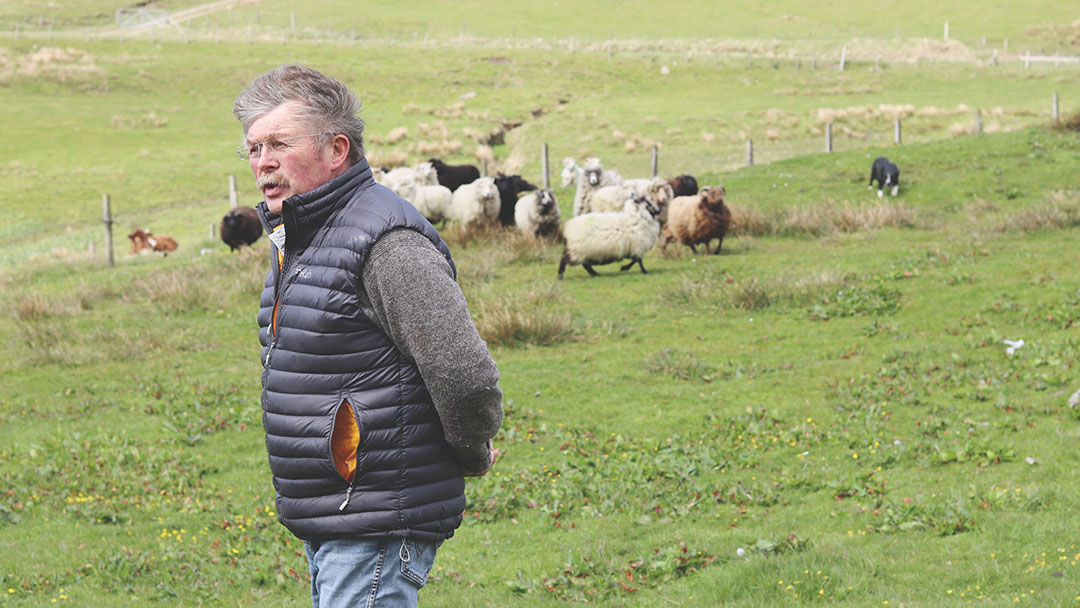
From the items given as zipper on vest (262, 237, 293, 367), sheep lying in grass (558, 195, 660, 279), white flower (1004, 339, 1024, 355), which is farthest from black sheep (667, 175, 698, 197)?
zipper on vest (262, 237, 293, 367)

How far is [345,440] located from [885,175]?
22.7 metres

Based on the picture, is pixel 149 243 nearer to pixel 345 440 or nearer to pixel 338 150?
pixel 338 150

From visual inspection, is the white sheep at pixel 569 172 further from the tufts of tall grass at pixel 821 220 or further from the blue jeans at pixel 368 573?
the blue jeans at pixel 368 573

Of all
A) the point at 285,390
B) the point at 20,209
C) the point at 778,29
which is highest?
the point at 778,29

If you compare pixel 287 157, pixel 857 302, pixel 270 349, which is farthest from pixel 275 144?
pixel 857 302

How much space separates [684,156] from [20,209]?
23179 mm

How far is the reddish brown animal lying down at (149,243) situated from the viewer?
25.8 metres

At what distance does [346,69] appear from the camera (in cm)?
6022

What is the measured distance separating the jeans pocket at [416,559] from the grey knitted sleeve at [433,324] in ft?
1.18

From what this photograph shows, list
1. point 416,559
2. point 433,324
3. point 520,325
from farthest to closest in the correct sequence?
point 520,325
point 416,559
point 433,324

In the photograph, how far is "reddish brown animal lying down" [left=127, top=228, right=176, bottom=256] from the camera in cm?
2578

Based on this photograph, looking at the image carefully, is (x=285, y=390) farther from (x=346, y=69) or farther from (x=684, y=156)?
(x=346, y=69)

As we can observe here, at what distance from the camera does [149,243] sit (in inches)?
1022

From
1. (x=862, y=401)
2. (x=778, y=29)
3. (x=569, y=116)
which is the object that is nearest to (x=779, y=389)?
(x=862, y=401)
